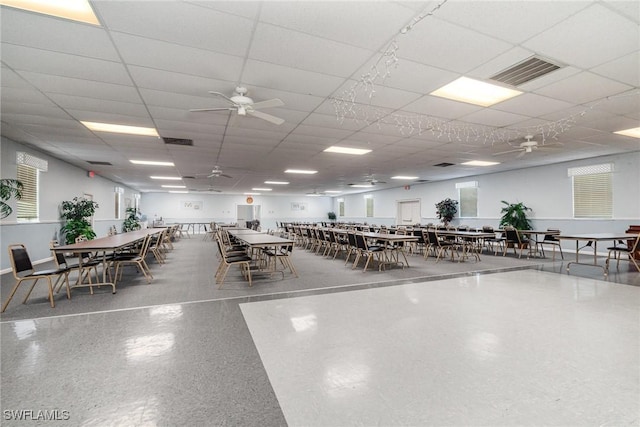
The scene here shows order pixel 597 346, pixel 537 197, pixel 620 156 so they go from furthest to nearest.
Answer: pixel 537 197
pixel 620 156
pixel 597 346

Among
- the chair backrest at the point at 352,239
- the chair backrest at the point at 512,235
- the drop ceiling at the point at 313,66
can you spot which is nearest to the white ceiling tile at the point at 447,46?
the drop ceiling at the point at 313,66

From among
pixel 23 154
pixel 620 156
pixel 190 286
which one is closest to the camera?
pixel 190 286

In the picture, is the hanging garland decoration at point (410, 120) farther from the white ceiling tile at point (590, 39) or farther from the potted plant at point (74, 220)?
the potted plant at point (74, 220)

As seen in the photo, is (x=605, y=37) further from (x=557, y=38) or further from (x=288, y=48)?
(x=288, y=48)

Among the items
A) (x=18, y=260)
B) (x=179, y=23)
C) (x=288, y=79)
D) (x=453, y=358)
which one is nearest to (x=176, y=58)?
(x=179, y=23)

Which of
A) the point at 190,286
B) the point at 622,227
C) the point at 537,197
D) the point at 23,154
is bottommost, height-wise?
the point at 190,286

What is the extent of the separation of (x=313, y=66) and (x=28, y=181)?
7.40 m

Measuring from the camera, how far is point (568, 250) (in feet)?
28.1

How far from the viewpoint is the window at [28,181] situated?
19.7 ft

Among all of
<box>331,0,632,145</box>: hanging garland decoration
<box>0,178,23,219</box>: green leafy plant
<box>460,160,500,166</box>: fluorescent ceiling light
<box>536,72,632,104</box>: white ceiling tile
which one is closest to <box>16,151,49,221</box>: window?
<box>0,178,23,219</box>: green leafy plant

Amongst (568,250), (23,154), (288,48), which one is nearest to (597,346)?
(288,48)

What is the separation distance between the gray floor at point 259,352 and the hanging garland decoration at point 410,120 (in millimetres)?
2672

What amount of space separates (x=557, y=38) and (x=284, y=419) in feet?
12.1

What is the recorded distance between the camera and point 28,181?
6414mm
